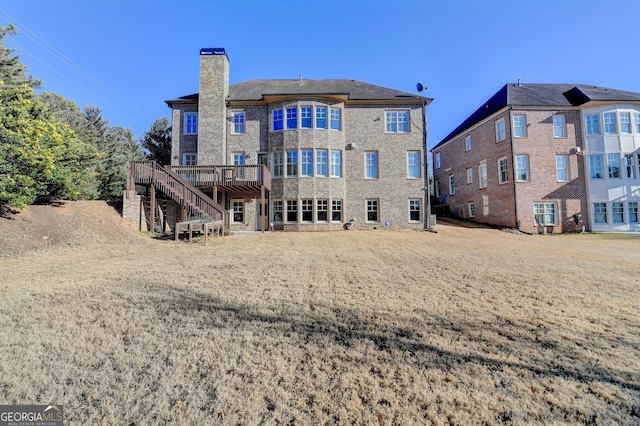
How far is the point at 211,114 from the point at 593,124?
2677 centimetres

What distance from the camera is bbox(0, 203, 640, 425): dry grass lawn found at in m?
2.80

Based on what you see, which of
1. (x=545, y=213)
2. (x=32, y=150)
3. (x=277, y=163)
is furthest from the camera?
(x=545, y=213)

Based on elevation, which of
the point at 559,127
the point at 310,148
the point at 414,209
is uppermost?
the point at 559,127

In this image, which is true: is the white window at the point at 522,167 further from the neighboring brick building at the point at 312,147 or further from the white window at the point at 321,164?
the white window at the point at 321,164

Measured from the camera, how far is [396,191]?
1995 centimetres

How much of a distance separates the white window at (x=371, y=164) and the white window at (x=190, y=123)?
38.4 ft

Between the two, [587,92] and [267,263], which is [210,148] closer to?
[267,263]

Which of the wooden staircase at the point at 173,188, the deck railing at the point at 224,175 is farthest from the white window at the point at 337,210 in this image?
the wooden staircase at the point at 173,188

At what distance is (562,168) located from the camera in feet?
70.0

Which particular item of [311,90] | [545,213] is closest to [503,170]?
[545,213]

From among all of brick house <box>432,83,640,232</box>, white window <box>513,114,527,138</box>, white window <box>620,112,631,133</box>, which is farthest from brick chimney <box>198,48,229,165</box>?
white window <box>620,112,631,133</box>

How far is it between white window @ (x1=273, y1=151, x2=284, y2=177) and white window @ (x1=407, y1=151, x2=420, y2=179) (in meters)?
8.50

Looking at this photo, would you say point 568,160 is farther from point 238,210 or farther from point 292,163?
point 238,210

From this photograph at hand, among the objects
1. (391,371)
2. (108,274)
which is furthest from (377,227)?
(391,371)
